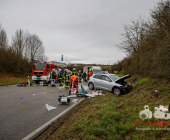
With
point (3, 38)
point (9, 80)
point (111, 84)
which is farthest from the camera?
point (3, 38)

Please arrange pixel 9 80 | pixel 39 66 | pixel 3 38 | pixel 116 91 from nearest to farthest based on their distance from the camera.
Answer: pixel 116 91, pixel 39 66, pixel 9 80, pixel 3 38

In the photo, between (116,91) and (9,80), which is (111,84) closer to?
(116,91)

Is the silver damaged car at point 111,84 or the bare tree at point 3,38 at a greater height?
the bare tree at point 3,38

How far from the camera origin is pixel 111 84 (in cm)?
977

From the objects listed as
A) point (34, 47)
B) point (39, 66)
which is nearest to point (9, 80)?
point (39, 66)

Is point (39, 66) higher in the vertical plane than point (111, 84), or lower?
higher

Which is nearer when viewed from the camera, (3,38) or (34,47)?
(3,38)

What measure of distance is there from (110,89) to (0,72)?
22.9 m

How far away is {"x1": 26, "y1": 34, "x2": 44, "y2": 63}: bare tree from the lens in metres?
41.0

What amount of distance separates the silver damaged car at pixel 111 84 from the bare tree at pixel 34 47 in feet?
114

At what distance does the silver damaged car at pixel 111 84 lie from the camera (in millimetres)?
9108

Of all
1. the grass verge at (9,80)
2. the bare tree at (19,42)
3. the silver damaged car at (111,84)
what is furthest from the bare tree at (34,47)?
the silver damaged car at (111,84)

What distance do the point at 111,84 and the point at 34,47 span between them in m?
38.7

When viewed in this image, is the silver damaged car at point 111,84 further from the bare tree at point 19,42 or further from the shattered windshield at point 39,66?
the bare tree at point 19,42
